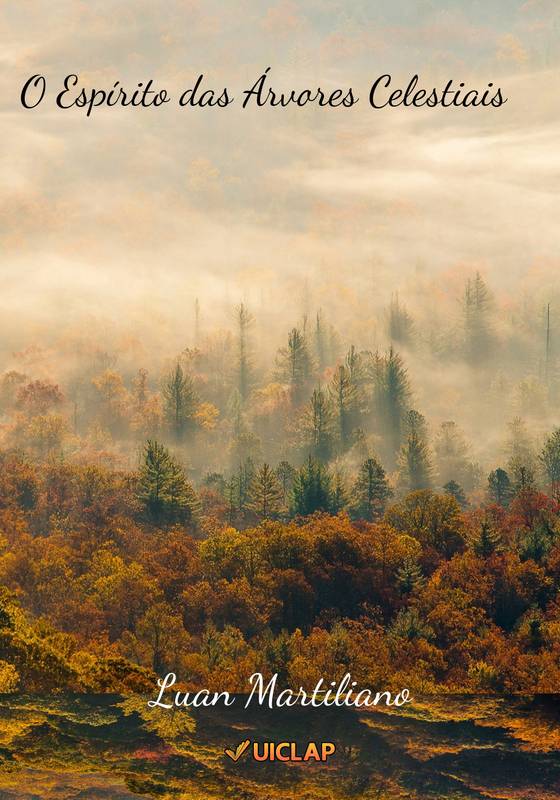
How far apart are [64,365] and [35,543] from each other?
4710 cm

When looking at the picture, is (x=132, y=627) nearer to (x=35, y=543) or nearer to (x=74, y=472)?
(x=35, y=543)

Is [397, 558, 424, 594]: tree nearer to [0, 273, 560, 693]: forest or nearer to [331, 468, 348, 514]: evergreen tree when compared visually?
[0, 273, 560, 693]: forest

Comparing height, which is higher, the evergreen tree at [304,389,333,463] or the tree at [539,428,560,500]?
the evergreen tree at [304,389,333,463]

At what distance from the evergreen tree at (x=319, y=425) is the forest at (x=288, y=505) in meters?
0.33

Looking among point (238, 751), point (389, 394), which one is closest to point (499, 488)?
point (389, 394)

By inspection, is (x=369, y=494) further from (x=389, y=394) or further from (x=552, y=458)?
(x=389, y=394)

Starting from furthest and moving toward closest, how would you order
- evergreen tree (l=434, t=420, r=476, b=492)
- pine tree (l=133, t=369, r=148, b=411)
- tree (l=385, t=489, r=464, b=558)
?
pine tree (l=133, t=369, r=148, b=411) → evergreen tree (l=434, t=420, r=476, b=492) → tree (l=385, t=489, r=464, b=558)

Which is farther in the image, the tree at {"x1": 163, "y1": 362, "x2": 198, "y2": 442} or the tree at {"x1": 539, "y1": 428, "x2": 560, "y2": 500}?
the tree at {"x1": 163, "y1": 362, "x2": 198, "y2": 442}

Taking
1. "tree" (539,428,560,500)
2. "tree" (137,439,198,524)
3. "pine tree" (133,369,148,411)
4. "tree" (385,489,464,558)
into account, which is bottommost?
"tree" (385,489,464,558)

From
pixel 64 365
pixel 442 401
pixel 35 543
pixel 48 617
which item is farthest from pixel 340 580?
pixel 64 365

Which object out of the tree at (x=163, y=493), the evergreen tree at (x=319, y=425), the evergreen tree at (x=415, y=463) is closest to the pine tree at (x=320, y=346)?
the evergreen tree at (x=319, y=425)

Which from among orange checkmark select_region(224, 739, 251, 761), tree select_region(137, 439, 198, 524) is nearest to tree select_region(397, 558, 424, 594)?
tree select_region(137, 439, 198, 524)

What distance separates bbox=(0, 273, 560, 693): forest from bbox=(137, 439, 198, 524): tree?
20 cm

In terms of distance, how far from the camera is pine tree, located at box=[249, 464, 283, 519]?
8779cm
